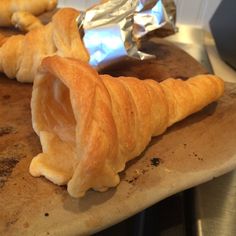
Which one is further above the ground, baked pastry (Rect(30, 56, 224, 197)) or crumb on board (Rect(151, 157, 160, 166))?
baked pastry (Rect(30, 56, 224, 197))

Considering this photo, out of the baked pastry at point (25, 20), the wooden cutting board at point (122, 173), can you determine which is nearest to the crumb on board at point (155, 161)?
the wooden cutting board at point (122, 173)

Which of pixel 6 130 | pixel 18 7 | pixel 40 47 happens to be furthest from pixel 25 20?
pixel 6 130

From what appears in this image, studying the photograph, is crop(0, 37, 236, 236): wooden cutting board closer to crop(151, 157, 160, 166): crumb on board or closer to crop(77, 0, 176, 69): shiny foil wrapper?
crop(151, 157, 160, 166): crumb on board

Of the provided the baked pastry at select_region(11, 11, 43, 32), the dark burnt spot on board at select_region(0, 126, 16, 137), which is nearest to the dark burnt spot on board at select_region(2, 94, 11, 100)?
the dark burnt spot on board at select_region(0, 126, 16, 137)

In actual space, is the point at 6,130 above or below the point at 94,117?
below

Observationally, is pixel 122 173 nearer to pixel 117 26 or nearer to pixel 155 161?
pixel 155 161

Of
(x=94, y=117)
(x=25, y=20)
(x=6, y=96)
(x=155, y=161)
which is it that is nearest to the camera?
(x=94, y=117)
